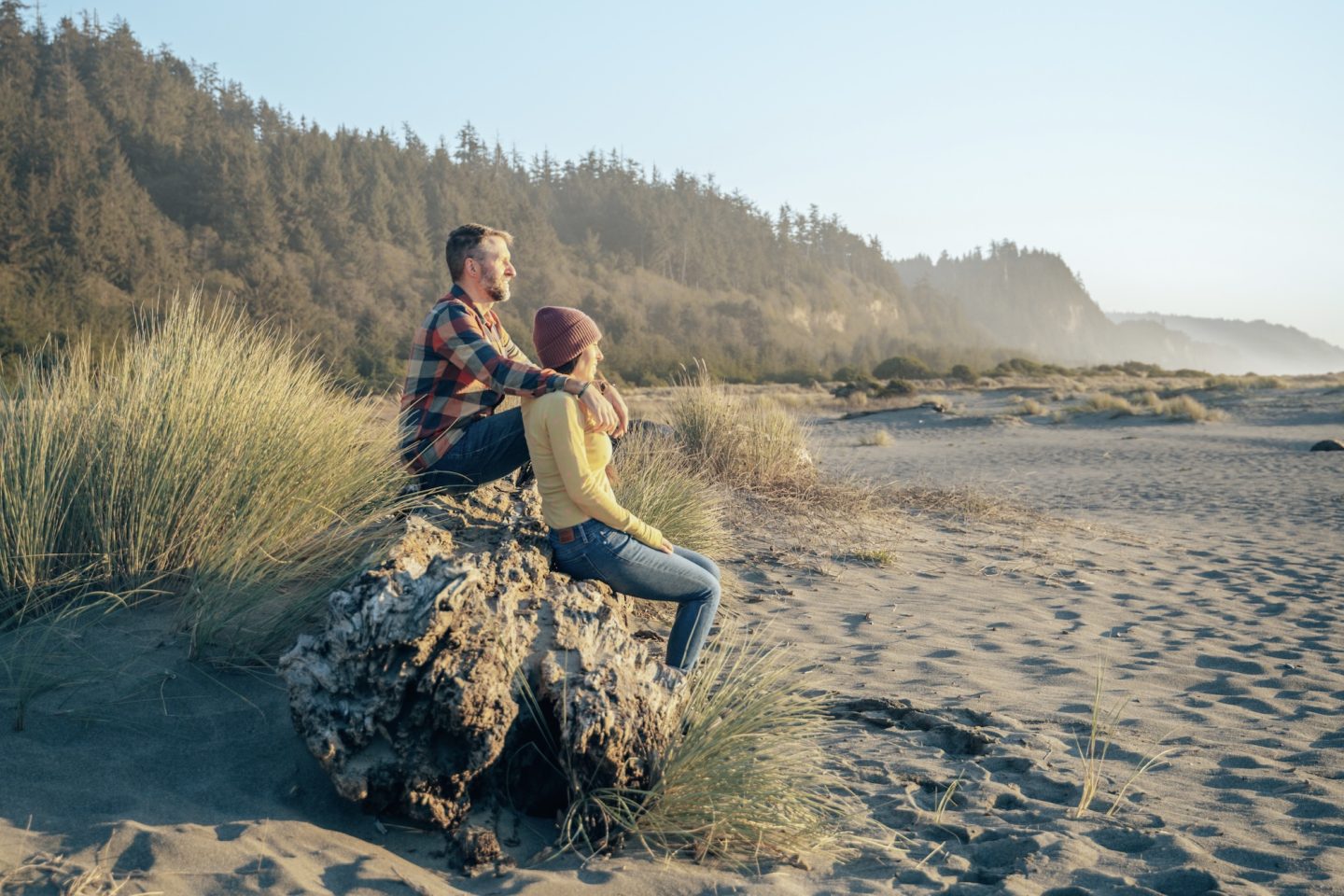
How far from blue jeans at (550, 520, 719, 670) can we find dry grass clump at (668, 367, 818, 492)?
5190 mm

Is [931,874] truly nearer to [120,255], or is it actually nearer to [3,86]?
[120,255]

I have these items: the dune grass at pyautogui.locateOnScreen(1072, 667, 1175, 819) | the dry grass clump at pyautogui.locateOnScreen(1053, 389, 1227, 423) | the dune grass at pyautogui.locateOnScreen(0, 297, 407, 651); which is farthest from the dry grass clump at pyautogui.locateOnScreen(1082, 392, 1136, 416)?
the dune grass at pyautogui.locateOnScreen(0, 297, 407, 651)

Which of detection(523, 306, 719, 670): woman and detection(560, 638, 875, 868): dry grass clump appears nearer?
detection(560, 638, 875, 868): dry grass clump

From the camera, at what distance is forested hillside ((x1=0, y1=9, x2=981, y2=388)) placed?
25.1 meters

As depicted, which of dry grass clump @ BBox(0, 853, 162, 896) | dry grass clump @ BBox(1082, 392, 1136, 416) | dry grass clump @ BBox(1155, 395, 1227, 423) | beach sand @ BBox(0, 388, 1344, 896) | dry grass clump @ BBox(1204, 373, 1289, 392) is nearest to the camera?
dry grass clump @ BBox(0, 853, 162, 896)

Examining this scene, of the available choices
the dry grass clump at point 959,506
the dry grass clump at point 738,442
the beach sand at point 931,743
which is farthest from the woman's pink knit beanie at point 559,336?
the dry grass clump at point 959,506

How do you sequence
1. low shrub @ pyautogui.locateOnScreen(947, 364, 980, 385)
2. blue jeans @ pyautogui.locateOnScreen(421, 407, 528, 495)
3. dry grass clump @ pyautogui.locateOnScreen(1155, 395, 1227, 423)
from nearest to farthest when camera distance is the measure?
blue jeans @ pyautogui.locateOnScreen(421, 407, 528, 495), dry grass clump @ pyautogui.locateOnScreen(1155, 395, 1227, 423), low shrub @ pyautogui.locateOnScreen(947, 364, 980, 385)

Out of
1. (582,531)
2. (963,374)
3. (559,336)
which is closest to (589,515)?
(582,531)

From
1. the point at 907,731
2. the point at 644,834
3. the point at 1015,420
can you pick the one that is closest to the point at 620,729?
the point at 644,834

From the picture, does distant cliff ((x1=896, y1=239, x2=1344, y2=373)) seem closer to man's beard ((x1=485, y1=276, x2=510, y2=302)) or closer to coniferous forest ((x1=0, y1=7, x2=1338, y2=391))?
coniferous forest ((x1=0, y1=7, x2=1338, y2=391))

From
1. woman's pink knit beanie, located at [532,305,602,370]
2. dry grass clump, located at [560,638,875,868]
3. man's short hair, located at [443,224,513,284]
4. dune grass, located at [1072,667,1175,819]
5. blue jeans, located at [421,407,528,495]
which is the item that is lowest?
dune grass, located at [1072,667,1175,819]

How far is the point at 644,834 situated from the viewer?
2707 millimetres

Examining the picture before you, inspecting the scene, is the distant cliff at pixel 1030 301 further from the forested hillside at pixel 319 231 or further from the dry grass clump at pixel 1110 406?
the dry grass clump at pixel 1110 406

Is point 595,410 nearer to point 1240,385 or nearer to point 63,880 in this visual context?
point 63,880
